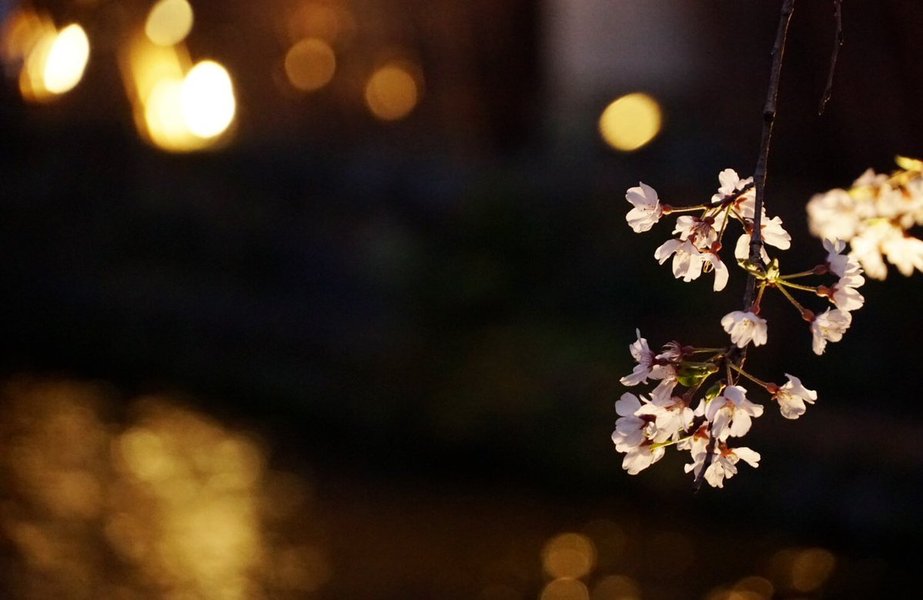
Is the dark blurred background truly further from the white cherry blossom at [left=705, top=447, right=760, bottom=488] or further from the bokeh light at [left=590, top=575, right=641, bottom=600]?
the white cherry blossom at [left=705, top=447, right=760, bottom=488]

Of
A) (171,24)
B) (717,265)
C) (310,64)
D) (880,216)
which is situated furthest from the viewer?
(310,64)

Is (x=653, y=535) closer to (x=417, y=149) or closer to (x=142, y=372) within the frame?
(x=142, y=372)

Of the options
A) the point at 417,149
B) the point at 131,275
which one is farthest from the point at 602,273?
the point at 131,275

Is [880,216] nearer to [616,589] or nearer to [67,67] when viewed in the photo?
[616,589]

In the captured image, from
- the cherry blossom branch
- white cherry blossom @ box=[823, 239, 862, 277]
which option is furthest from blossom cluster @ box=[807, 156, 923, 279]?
the cherry blossom branch

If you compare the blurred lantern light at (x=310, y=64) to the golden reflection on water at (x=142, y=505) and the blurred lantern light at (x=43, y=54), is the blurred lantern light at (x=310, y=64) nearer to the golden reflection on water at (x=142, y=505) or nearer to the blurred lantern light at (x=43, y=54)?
the blurred lantern light at (x=43, y=54)

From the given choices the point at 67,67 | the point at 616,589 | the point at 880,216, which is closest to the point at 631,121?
the point at 616,589

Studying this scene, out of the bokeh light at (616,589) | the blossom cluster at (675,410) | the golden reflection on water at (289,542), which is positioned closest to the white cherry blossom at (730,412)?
the blossom cluster at (675,410)
